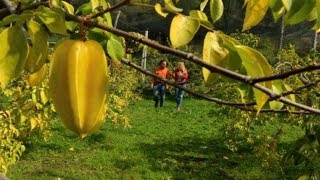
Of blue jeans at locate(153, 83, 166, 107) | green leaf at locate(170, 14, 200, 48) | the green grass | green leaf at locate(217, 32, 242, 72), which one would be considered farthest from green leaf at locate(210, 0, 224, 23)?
blue jeans at locate(153, 83, 166, 107)

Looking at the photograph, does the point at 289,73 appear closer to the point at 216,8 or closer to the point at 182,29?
the point at 182,29

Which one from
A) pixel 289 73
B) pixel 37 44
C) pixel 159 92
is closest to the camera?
pixel 289 73

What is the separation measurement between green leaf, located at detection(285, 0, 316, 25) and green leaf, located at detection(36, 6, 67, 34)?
392mm

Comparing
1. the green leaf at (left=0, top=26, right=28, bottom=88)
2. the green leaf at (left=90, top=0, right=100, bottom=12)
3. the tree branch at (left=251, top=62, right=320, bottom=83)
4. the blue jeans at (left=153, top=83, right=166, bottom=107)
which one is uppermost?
the tree branch at (left=251, top=62, right=320, bottom=83)

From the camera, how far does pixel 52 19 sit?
0.90 metres

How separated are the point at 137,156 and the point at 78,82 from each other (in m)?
6.12

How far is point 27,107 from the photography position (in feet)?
12.5

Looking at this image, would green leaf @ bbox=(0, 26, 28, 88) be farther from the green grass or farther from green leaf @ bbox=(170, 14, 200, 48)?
the green grass

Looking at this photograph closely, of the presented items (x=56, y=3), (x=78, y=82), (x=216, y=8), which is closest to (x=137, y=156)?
(x=56, y=3)

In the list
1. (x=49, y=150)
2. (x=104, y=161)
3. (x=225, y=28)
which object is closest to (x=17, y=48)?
(x=104, y=161)

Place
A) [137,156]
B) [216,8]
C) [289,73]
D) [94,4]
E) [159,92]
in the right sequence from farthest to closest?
1. [159,92]
2. [137,156]
3. [94,4]
4. [216,8]
5. [289,73]

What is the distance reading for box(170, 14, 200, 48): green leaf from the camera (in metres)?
0.88

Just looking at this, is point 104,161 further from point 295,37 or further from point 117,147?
point 295,37

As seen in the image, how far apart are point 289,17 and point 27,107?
10.6 ft
